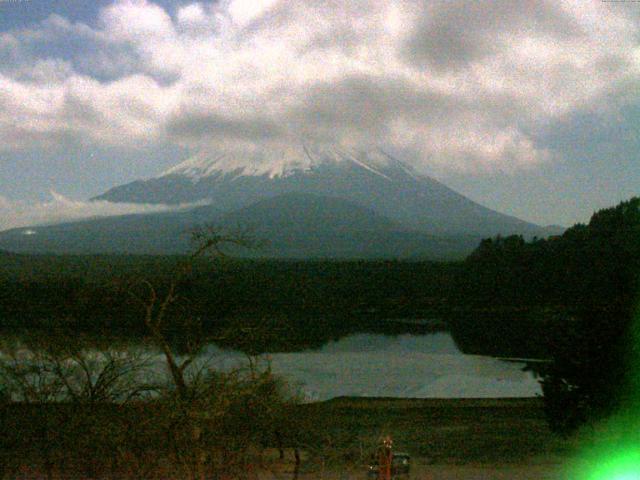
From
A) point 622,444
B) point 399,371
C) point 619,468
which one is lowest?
point 399,371

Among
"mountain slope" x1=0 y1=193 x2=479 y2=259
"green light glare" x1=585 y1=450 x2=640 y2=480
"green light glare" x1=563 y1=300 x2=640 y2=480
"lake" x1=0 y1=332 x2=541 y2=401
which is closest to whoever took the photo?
"green light glare" x1=585 y1=450 x2=640 y2=480

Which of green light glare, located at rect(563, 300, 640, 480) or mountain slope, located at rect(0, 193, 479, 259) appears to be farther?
mountain slope, located at rect(0, 193, 479, 259)

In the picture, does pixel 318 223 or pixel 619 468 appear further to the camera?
pixel 318 223

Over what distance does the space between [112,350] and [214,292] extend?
29088 mm

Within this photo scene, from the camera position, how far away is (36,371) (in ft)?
22.4

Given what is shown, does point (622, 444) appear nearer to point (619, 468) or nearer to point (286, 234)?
point (619, 468)

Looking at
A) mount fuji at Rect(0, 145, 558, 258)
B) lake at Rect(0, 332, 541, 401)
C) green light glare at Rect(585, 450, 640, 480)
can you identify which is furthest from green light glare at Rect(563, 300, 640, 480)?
mount fuji at Rect(0, 145, 558, 258)

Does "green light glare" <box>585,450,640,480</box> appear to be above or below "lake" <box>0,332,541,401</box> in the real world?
above

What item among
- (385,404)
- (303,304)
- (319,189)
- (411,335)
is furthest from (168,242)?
(385,404)

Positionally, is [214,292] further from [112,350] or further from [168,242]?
[168,242]

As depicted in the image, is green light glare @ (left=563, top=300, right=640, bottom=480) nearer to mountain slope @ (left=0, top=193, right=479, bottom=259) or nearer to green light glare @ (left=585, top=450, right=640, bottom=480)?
green light glare @ (left=585, top=450, right=640, bottom=480)

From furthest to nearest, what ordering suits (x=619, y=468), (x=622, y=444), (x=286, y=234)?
(x=286, y=234)
(x=622, y=444)
(x=619, y=468)

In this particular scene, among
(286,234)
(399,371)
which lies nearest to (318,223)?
(286,234)

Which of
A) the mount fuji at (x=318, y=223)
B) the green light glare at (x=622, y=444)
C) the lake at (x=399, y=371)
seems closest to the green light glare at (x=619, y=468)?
the green light glare at (x=622, y=444)
